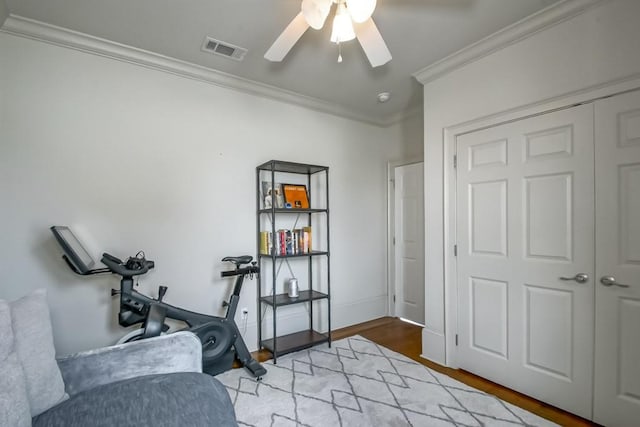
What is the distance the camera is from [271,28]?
7.22 ft

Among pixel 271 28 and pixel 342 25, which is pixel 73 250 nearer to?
pixel 271 28

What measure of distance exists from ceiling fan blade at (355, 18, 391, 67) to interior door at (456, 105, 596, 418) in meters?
1.16

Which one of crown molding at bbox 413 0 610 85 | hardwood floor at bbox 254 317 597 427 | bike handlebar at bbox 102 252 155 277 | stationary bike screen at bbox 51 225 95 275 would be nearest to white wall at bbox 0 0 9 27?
stationary bike screen at bbox 51 225 95 275

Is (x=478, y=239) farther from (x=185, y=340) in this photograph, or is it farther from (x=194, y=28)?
(x=194, y=28)

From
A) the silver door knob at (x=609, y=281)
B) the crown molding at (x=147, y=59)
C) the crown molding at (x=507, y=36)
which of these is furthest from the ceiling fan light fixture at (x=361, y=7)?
the silver door knob at (x=609, y=281)

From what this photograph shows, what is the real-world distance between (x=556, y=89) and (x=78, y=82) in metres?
3.48

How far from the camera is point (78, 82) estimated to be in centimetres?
227

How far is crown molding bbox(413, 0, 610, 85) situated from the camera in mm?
1934

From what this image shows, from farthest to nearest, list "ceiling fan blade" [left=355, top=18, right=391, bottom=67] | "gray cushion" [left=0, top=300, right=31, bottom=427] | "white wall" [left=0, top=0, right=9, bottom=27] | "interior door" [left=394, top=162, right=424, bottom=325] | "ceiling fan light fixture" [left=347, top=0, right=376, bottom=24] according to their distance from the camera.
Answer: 1. "interior door" [left=394, top=162, right=424, bottom=325]
2. "white wall" [left=0, top=0, right=9, bottom=27]
3. "ceiling fan blade" [left=355, top=18, right=391, bottom=67]
4. "ceiling fan light fixture" [left=347, top=0, right=376, bottom=24]
5. "gray cushion" [left=0, top=300, right=31, bottom=427]

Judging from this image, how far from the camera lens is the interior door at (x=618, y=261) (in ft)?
5.73

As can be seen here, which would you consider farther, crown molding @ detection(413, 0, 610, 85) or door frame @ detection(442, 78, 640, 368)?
door frame @ detection(442, 78, 640, 368)

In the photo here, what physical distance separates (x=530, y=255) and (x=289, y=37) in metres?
2.25

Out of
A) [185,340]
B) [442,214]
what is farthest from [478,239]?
[185,340]

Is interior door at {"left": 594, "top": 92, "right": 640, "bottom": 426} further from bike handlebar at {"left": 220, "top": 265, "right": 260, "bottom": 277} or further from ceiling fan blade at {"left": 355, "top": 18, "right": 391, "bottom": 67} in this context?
bike handlebar at {"left": 220, "top": 265, "right": 260, "bottom": 277}
